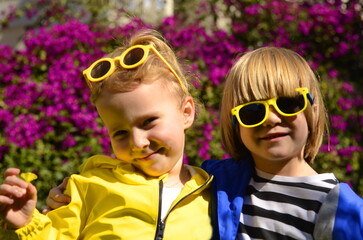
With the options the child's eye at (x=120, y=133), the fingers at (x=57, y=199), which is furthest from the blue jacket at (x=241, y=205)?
the fingers at (x=57, y=199)

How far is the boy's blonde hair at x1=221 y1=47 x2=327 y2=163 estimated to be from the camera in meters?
1.94

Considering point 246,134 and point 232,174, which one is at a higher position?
point 246,134

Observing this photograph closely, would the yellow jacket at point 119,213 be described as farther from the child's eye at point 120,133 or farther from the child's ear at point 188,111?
the child's ear at point 188,111

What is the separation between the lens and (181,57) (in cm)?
364

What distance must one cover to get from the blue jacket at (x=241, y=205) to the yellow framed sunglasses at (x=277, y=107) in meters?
0.29

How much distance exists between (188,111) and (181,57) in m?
1.55

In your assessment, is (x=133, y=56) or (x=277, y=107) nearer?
(x=277, y=107)

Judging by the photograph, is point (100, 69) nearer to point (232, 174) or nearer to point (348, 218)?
point (232, 174)

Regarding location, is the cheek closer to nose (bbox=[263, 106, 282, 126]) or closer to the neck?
nose (bbox=[263, 106, 282, 126])

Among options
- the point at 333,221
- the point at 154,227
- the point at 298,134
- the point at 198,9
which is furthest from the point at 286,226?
the point at 198,9

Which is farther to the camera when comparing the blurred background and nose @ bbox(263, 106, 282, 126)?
the blurred background

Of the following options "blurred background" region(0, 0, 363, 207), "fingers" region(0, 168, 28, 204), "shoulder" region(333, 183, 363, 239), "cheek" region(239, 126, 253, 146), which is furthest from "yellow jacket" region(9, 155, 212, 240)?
"blurred background" region(0, 0, 363, 207)

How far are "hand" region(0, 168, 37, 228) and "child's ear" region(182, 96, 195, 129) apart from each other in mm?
712

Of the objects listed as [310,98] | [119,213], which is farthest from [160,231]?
[310,98]
